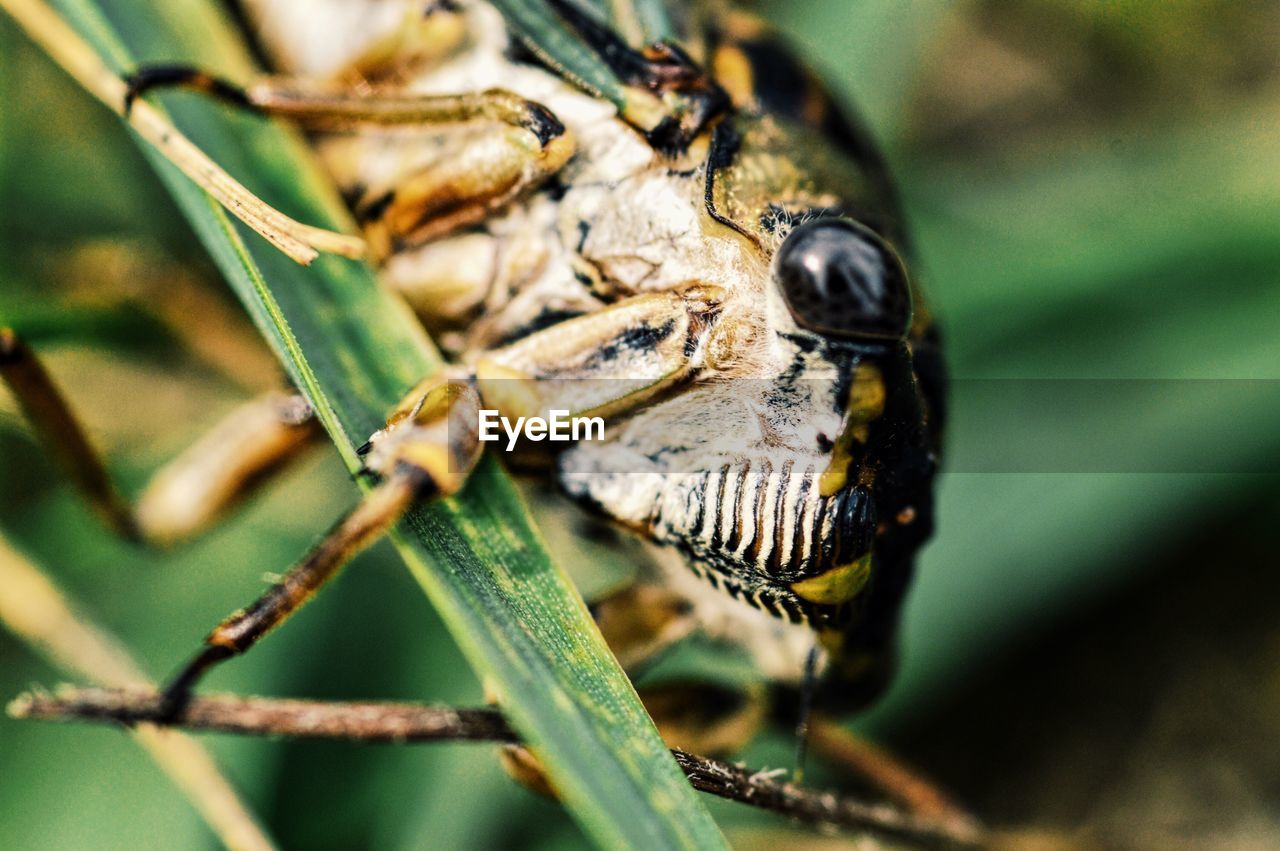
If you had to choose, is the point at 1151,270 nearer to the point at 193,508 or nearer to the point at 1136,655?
the point at 1136,655

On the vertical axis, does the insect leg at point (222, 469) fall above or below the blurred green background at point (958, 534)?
above

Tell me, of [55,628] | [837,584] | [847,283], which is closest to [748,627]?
[837,584]

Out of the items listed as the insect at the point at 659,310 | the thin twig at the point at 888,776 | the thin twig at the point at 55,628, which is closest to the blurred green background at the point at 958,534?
the thin twig at the point at 55,628

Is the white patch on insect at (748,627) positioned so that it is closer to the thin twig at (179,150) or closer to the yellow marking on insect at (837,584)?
the yellow marking on insect at (837,584)

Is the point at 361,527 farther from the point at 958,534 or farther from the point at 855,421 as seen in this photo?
the point at 958,534

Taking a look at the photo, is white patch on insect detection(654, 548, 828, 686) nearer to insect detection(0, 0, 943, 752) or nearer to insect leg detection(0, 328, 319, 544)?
insect detection(0, 0, 943, 752)

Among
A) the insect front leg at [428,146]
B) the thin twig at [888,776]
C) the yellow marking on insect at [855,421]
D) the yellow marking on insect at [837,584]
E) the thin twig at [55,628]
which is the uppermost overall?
the insect front leg at [428,146]
